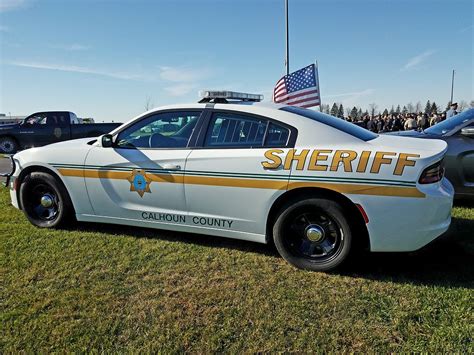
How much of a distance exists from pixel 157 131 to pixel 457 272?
3.18 meters

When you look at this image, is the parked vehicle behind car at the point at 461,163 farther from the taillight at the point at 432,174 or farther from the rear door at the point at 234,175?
the rear door at the point at 234,175

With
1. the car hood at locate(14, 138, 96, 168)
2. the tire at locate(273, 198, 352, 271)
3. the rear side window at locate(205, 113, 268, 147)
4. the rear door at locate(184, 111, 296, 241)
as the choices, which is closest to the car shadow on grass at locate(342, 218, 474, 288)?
the tire at locate(273, 198, 352, 271)

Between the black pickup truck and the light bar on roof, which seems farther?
the black pickup truck

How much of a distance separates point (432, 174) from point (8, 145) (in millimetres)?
14825

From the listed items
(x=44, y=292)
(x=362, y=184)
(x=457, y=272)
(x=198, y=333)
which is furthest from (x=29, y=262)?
(x=457, y=272)

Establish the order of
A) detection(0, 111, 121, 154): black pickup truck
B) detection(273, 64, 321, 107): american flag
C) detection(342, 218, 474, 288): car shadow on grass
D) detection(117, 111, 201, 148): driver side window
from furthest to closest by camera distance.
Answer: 1. detection(0, 111, 121, 154): black pickup truck
2. detection(273, 64, 321, 107): american flag
3. detection(117, 111, 201, 148): driver side window
4. detection(342, 218, 474, 288): car shadow on grass

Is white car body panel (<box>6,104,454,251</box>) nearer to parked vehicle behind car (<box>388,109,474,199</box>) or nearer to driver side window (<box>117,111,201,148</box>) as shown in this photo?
driver side window (<box>117,111,201,148</box>)

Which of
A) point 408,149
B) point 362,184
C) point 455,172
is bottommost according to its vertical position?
point 455,172

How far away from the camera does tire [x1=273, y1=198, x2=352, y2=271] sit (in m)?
2.99

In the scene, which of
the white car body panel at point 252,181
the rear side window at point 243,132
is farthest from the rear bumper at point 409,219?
the rear side window at point 243,132

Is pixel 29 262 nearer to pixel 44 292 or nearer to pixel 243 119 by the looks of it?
pixel 44 292

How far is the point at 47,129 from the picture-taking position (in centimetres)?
1299

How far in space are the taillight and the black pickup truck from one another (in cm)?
1187

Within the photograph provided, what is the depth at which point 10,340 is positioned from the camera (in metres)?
2.28
